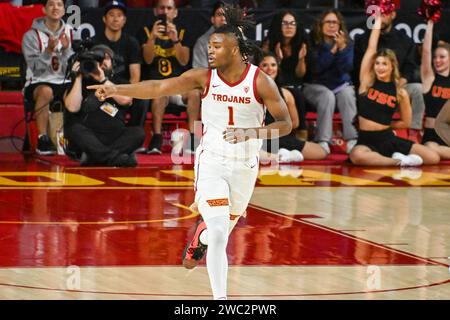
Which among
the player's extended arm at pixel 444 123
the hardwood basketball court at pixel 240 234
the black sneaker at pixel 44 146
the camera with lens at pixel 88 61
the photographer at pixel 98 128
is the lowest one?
the hardwood basketball court at pixel 240 234

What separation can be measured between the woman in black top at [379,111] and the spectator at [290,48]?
84cm

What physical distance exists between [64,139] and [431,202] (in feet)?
16.0

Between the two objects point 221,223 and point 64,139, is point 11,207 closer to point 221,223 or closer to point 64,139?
point 64,139

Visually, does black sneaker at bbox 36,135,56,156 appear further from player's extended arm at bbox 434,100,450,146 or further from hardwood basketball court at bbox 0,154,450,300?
player's extended arm at bbox 434,100,450,146

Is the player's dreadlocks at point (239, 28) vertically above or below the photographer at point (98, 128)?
above

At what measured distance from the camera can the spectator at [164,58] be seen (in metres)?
15.8

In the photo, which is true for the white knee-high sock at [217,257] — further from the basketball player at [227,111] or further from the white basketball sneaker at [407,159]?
the white basketball sneaker at [407,159]

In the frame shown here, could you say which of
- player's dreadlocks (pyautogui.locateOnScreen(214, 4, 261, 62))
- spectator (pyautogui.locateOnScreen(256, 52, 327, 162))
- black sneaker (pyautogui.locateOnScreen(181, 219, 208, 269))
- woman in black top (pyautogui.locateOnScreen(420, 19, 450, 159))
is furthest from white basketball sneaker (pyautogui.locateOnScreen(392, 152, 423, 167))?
player's dreadlocks (pyautogui.locateOnScreen(214, 4, 261, 62))

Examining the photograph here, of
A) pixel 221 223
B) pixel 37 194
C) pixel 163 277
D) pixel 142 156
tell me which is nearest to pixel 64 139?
pixel 142 156

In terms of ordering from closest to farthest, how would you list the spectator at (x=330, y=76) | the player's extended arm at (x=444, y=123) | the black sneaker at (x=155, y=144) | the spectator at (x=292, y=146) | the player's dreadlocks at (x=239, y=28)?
the player's dreadlocks at (x=239, y=28), the player's extended arm at (x=444, y=123), the spectator at (x=292, y=146), the black sneaker at (x=155, y=144), the spectator at (x=330, y=76)

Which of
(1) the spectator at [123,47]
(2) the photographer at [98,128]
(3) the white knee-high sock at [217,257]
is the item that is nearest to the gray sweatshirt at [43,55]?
(1) the spectator at [123,47]

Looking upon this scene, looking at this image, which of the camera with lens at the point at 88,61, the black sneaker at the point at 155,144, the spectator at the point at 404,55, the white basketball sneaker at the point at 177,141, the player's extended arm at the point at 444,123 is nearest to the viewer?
the player's extended arm at the point at 444,123

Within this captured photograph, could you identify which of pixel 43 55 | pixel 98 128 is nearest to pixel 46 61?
pixel 43 55

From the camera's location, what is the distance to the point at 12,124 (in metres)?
16.0
